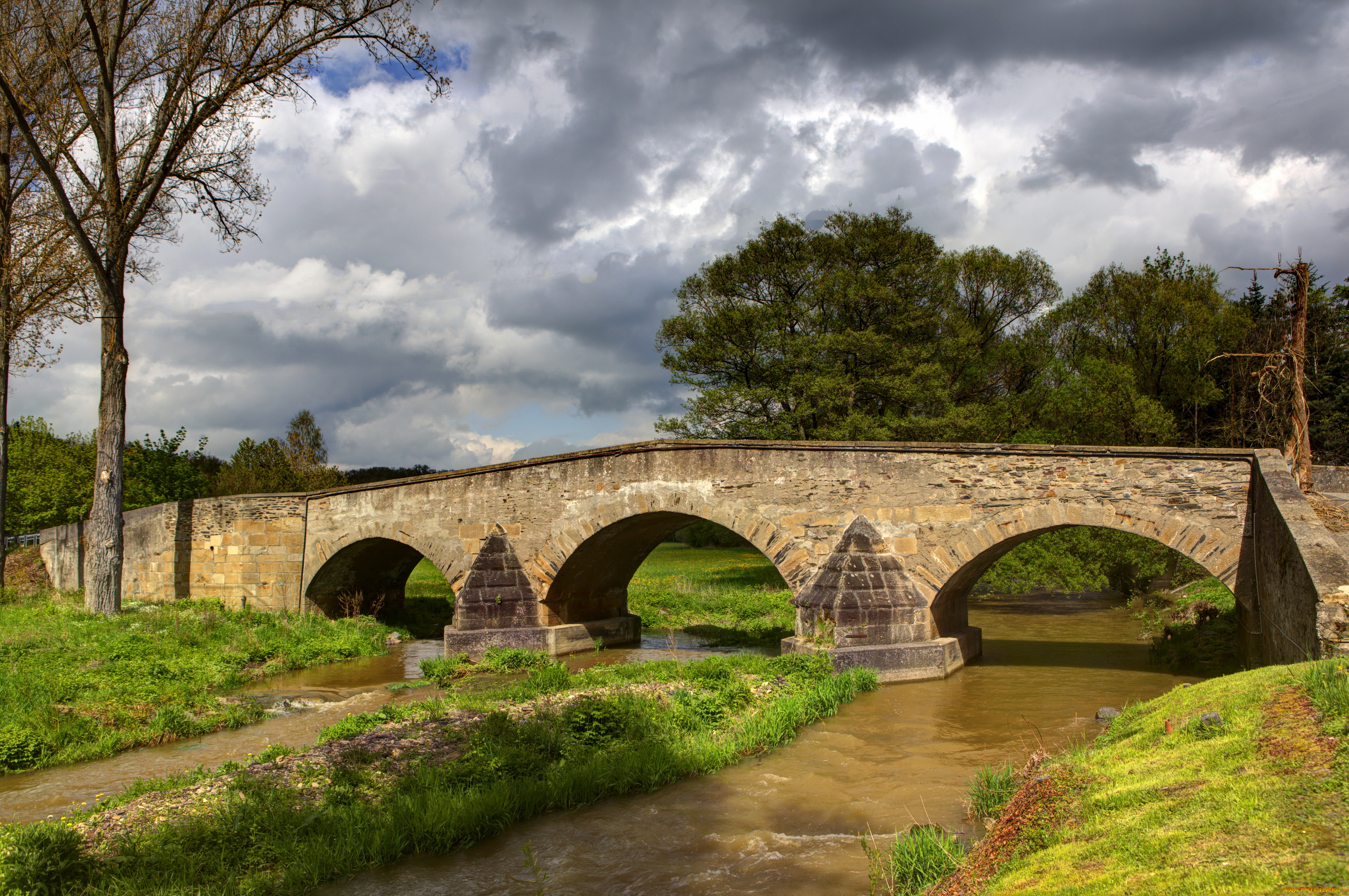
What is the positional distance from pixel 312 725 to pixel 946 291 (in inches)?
791

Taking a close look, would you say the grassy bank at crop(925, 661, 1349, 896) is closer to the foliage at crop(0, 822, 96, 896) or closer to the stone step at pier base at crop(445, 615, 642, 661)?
the foliage at crop(0, 822, 96, 896)

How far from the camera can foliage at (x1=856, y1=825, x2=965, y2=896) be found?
465cm

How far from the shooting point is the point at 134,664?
38.1 ft

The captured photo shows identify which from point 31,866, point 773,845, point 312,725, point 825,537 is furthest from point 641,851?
point 825,537

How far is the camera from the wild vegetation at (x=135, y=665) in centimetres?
903

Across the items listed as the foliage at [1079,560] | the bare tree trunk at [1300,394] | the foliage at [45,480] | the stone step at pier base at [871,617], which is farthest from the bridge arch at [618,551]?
the foliage at [45,480]

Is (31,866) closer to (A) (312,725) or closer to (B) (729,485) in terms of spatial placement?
(A) (312,725)

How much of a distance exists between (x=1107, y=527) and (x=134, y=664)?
520 inches

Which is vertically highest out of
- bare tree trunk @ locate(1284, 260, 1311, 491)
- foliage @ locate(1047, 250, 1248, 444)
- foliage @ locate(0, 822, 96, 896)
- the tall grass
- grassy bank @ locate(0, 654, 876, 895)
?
foliage @ locate(1047, 250, 1248, 444)

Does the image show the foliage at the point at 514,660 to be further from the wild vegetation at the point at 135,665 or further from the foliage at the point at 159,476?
the foliage at the point at 159,476

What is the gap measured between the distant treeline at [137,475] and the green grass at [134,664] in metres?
5.35

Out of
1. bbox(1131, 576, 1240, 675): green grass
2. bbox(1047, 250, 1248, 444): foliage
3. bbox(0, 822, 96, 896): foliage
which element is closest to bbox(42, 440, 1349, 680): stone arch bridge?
bbox(1131, 576, 1240, 675): green grass

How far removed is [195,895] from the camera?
4.81 meters

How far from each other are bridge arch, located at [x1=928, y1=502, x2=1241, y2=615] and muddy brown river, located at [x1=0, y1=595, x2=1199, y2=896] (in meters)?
1.53
